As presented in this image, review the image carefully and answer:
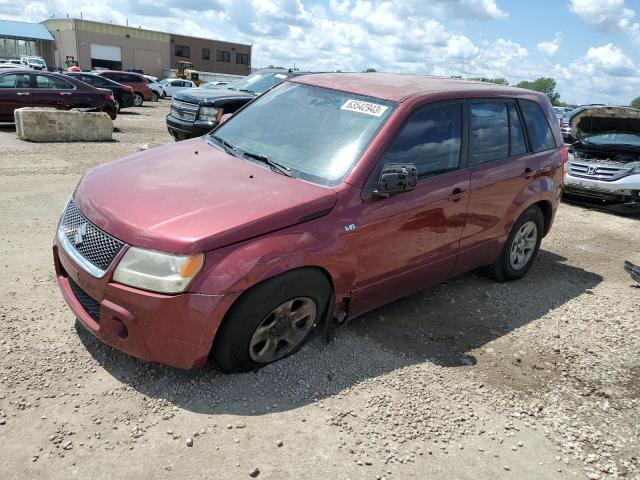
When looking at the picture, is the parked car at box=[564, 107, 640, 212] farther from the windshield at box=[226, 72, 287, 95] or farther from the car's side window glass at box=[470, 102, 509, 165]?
the windshield at box=[226, 72, 287, 95]

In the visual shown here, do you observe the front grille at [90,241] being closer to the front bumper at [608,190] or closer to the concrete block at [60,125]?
the front bumper at [608,190]

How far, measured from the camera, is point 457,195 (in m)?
4.03

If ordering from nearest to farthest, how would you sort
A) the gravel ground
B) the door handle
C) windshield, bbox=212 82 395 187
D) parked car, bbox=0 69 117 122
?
the gravel ground
windshield, bbox=212 82 395 187
the door handle
parked car, bbox=0 69 117 122

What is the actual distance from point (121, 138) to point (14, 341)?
427 inches

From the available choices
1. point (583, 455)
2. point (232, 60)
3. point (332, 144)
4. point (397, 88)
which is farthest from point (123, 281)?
point (232, 60)

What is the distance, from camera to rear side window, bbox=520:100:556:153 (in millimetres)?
4918

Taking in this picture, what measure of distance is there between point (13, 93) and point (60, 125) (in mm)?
2494

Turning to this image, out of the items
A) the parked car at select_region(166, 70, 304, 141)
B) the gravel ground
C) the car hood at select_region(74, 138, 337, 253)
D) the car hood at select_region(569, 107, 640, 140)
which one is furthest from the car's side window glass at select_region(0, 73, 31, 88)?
the car hood at select_region(569, 107, 640, 140)

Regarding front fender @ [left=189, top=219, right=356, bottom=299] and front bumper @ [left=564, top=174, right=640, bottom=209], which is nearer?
front fender @ [left=189, top=219, right=356, bottom=299]

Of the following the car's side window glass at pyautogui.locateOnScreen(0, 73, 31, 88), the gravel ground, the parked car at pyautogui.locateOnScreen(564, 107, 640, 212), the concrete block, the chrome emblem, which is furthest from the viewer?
the car's side window glass at pyautogui.locateOnScreen(0, 73, 31, 88)

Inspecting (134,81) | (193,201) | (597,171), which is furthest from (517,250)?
(134,81)

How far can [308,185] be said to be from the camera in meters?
3.32

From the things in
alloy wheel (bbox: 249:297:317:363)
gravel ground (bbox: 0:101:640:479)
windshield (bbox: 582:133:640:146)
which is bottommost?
gravel ground (bbox: 0:101:640:479)

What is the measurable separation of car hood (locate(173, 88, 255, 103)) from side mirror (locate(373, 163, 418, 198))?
738 cm
